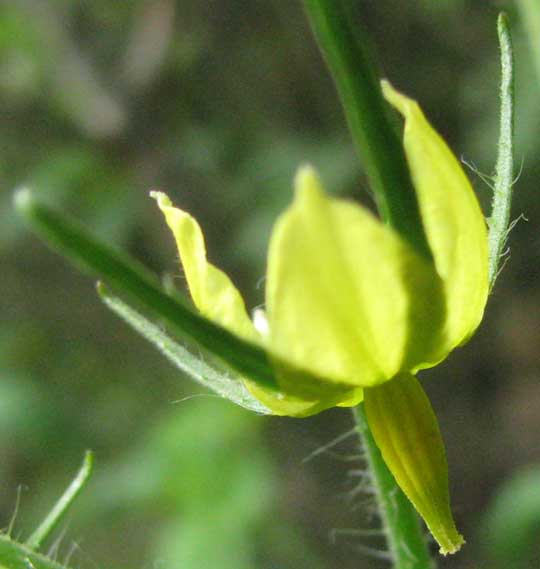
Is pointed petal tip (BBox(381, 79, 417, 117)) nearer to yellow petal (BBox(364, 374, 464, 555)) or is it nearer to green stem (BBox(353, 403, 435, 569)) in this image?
yellow petal (BBox(364, 374, 464, 555))

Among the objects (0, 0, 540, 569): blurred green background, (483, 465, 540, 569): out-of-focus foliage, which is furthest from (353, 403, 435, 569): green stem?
(0, 0, 540, 569): blurred green background

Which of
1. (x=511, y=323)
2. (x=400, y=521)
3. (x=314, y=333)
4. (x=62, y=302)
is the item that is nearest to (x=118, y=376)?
(x=62, y=302)

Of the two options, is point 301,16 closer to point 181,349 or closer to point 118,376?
Answer: point 118,376

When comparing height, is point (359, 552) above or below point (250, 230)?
below

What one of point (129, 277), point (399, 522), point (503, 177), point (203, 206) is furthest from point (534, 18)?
point (203, 206)

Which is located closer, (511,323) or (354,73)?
(354,73)

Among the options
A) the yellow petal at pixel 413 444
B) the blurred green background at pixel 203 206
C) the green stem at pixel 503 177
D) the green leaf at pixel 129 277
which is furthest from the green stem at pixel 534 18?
the blurred green background at pixel 203 206

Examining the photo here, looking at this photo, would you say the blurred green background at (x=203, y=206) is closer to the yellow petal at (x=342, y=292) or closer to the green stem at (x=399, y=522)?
the green stem at (x=399, y=522)
